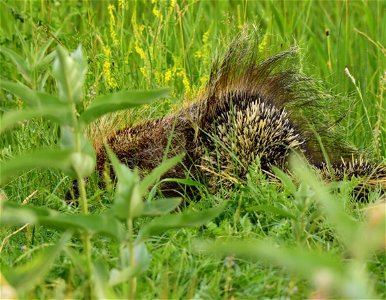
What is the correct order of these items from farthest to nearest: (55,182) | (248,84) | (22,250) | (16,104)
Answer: (16,104)
(248,84)
(55,182)
(22,250)

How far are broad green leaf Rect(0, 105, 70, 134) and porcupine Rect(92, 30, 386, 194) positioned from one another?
1.85 meters

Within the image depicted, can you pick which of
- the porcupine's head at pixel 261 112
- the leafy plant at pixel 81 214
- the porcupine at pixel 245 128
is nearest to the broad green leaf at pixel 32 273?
the leafy plant at pixel 81 214

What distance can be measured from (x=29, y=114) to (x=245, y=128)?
233 cm

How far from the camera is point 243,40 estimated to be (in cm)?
466

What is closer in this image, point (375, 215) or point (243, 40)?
point (375, 215)

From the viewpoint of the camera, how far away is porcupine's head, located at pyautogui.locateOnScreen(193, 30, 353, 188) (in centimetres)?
445

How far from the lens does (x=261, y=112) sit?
14.9ft

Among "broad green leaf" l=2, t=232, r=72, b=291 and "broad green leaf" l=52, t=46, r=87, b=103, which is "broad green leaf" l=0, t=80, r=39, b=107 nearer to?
"broad green leaf" l=52, t=46, r=87, b=103

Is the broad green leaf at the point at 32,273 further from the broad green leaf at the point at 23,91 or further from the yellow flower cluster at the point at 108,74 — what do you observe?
the yellow flower cluster at the point at 108,74

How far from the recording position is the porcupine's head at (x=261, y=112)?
4.45 metres

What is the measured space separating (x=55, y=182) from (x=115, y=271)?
6.54 feet

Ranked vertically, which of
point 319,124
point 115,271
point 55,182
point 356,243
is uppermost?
point 319,124

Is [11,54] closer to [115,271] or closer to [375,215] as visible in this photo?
[115,271]

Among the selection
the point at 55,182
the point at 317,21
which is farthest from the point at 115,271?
the point at 317,21
